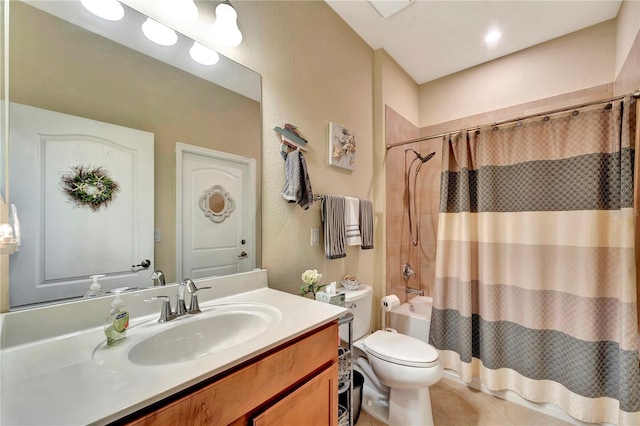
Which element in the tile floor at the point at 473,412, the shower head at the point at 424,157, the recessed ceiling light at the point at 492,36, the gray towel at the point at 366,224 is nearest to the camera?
the tile floor at the point at 473,412

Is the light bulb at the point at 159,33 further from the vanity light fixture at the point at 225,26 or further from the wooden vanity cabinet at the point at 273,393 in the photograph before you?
the wooden vanity cabinet at the point at 273,393

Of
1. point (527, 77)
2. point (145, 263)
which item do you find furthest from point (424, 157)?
point (145, 263)

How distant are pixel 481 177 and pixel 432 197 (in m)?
0.79

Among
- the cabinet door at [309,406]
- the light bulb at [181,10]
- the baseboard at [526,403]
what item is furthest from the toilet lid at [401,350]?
the light bulb at [181,10]

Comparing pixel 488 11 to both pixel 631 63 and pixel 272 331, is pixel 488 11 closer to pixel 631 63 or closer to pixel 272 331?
pixel 631 63

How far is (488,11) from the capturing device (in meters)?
1.80

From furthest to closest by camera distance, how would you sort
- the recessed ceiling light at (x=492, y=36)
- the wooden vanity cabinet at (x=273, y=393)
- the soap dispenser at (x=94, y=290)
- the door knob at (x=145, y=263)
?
the recessed ceiling light at (x=492, y=36), the door knob at (x=145, y=263), the soap dispenser at (x=94, y=290), the wooden vanity cabinet at (x=273, y=393)

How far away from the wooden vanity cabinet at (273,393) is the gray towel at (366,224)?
955 millimetres

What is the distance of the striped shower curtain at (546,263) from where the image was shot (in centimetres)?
136

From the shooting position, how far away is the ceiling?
5.76ft

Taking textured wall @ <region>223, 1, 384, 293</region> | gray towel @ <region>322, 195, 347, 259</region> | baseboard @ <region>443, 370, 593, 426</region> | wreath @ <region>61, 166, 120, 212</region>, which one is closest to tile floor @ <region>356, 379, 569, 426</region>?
baseboard @ <region>443, 370, 593, 426</region>

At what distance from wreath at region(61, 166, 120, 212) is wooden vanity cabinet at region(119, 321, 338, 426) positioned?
0.70 m

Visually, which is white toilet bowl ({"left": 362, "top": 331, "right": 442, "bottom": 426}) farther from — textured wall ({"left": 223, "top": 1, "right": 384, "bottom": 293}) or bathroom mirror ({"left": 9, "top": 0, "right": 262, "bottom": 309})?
bathroom mirror ({"left": 9, "top": 0, "right": 262, "bottom": 309})

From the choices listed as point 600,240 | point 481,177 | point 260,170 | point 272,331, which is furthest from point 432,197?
point 272,331
